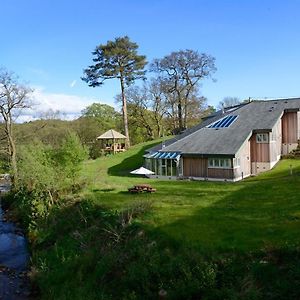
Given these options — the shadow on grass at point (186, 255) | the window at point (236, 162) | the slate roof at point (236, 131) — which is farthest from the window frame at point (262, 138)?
the shadow on grass at point (186, 255)

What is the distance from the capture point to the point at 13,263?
19625mm

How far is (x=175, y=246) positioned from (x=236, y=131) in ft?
65.7

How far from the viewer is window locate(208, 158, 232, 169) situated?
97.8 feet

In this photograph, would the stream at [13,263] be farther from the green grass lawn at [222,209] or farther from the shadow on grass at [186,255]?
the green grass lawn at [222,209]

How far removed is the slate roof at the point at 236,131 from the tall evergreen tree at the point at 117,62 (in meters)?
17.2

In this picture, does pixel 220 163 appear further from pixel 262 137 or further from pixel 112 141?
pixel 112 141

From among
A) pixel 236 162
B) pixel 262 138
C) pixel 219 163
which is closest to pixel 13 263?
pixel 219 163

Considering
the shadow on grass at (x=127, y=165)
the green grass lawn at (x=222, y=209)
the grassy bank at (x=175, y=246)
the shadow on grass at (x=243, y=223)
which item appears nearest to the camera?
the grassy bank at (x=175, y=246)

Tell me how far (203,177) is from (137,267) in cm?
1837

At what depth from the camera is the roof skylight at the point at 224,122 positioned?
3488 cm

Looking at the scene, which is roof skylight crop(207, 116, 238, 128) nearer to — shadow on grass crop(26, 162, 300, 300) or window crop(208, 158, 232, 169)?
window crop(208, 158, 232, 169)

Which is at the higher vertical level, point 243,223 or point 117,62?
point 117,62

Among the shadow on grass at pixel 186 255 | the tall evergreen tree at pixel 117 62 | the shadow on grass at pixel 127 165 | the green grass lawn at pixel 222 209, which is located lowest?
the shadow on grass at pixel 186 255

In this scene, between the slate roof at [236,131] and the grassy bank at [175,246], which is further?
the slate roof at [236,131]
